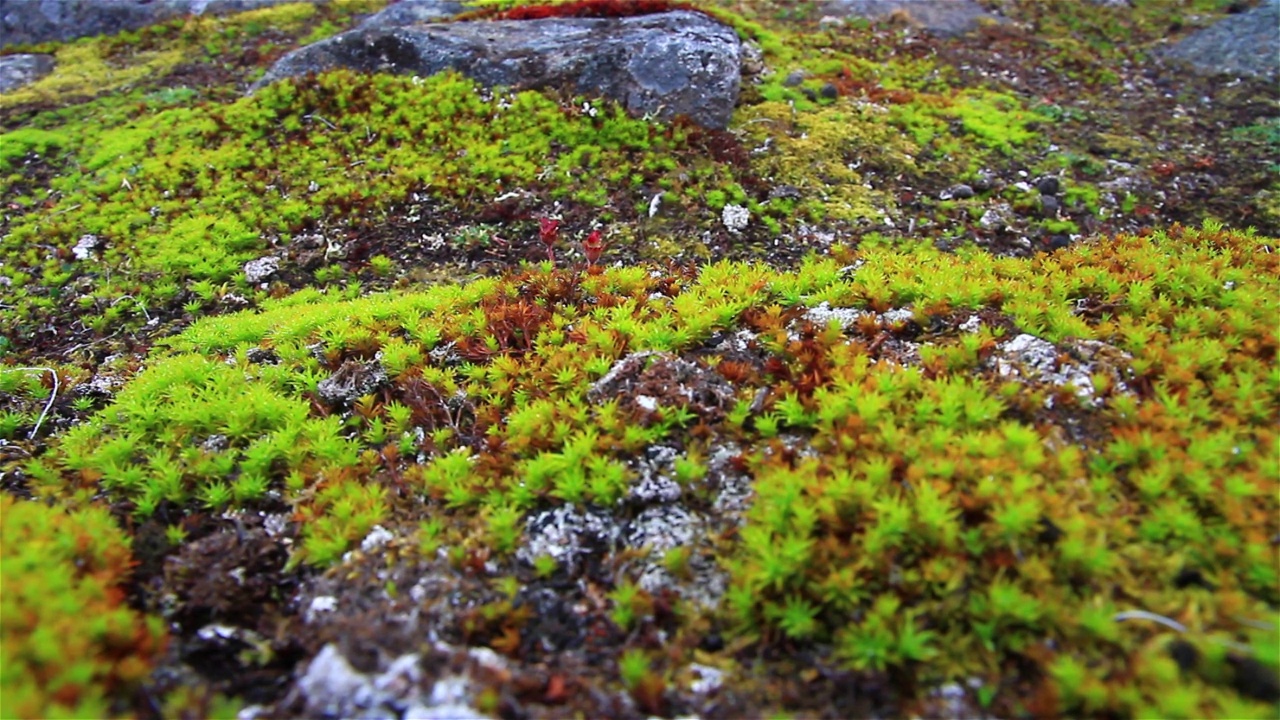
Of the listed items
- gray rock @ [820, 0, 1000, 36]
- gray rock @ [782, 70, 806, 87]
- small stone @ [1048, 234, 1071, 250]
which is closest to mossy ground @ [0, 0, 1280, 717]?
small stone @ [1048, 234, 1071, 250]

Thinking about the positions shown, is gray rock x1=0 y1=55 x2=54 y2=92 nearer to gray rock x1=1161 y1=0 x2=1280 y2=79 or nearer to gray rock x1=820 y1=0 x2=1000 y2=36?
gray rock x1=820 y1=0 x2=1000 y2=36

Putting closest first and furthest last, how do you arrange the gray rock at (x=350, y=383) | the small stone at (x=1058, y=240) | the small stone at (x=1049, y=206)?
1. the gray rock at (x=350, y=383)
2. the small stone at (x=1058, y=240)
3. the small stone at (x=1049, y=206)

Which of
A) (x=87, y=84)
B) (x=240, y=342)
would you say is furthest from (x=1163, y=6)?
(x=87, y=84)

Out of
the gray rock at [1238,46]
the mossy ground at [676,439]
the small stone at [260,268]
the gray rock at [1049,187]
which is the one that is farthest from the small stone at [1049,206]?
the small stone at [260,268]

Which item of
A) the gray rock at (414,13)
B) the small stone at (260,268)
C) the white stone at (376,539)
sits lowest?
the small stone at (260,268)

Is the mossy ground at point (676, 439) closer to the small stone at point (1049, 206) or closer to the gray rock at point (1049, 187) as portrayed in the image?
the small stone at point (1049, 206)

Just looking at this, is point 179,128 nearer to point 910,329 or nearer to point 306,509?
point 306,509
